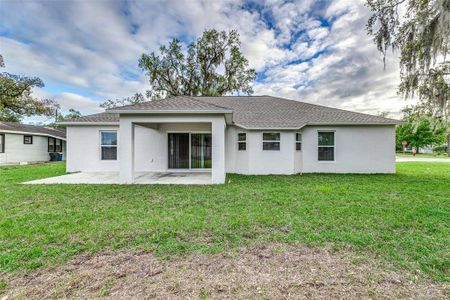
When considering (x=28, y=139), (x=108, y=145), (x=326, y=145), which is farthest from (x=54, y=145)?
(x=326, y=145)

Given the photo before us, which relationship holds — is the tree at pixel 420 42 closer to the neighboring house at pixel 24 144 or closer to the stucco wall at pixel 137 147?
the stucco wall at pixel 137 147

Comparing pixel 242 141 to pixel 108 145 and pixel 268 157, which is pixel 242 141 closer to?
pixel 268 157

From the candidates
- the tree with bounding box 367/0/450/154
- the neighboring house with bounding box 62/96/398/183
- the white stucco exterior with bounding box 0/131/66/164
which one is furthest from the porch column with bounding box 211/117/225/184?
the white stucco exterior with bounding box 0/131/66/164

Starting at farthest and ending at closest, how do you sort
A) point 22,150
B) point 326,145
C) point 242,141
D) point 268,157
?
point 22,150, point 326,145, point 242,141, point 268,157

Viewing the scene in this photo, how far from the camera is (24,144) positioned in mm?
18672

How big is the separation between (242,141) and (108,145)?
742 centimetres

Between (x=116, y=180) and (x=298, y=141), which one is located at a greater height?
(x=298, y=141)

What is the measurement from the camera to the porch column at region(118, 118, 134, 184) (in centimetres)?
826

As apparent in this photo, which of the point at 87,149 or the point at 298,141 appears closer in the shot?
the point at 298,141

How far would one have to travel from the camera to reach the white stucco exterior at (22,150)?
17.7 m

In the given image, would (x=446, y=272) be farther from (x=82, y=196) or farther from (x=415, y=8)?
(x=415, y=8)

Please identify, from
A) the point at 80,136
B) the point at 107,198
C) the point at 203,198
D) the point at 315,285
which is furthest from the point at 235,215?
the point at 80,136

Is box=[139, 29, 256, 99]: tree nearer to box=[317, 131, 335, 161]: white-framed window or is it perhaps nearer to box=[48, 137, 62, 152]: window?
box=[48, 137, 62, 152]: window

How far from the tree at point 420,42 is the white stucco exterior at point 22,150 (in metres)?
25.8
